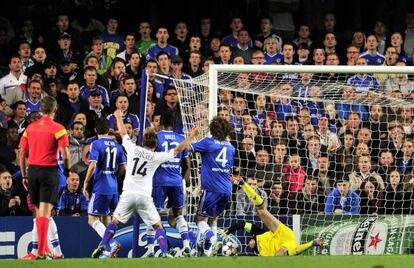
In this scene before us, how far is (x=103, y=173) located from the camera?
1795cm

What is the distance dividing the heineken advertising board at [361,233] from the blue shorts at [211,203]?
61.2 inches

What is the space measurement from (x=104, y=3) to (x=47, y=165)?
323 inches

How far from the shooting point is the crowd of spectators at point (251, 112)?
1916cm

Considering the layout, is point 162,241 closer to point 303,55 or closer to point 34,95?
point 34,95

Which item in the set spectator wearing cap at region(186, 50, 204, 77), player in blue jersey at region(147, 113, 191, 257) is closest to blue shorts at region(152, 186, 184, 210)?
player in blue jersey at region(147, 113, 191, 257)

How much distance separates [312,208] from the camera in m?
19.3

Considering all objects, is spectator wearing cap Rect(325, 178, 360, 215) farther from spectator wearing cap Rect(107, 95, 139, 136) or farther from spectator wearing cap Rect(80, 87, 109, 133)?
spectator wearing cap Rect(80, 87, 109, 133)

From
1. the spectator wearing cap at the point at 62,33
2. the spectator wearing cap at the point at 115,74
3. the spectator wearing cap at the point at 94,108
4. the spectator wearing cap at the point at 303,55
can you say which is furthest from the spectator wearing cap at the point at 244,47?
the spectator wearing cap at the point at 94,108

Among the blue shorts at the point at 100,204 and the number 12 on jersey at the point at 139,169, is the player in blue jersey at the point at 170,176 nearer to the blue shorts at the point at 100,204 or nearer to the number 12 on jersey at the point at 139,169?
the blue shorts at the point at 100,204

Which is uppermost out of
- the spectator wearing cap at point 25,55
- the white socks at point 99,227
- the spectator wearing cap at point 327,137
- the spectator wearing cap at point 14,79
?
the spectator wearing cap at point 25,55

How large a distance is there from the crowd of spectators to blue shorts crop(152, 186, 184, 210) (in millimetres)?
1620

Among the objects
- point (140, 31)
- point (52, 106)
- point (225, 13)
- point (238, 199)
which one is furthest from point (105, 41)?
point (52, 106)

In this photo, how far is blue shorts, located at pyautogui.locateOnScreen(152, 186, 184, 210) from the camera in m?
17.5

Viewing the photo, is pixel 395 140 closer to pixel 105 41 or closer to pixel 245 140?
pixel 245 140
